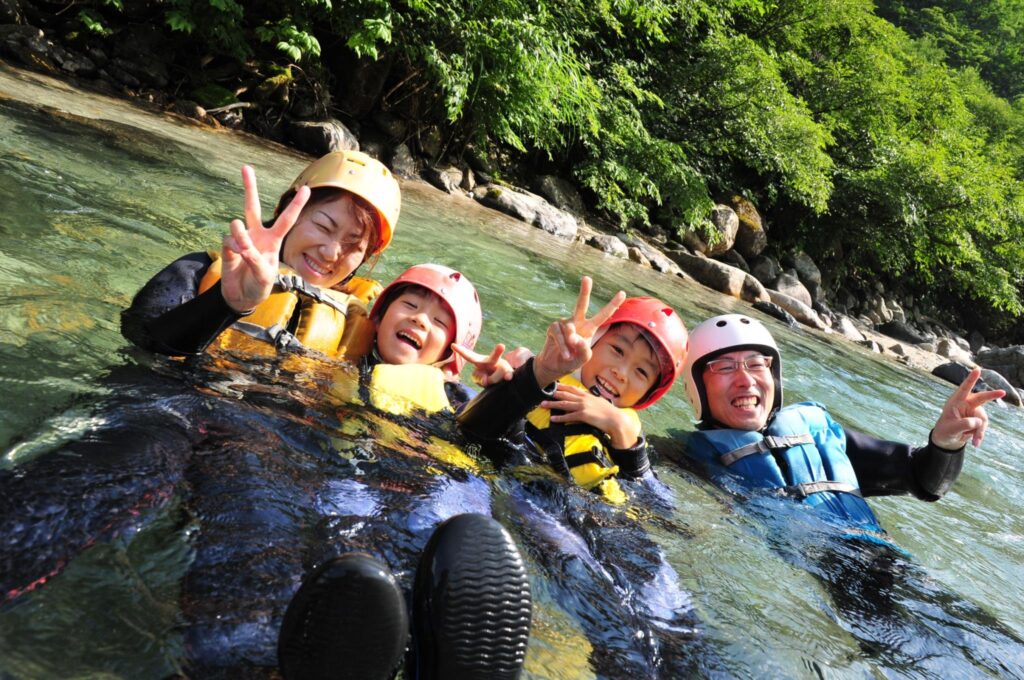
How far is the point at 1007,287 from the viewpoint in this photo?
24703 millimetres

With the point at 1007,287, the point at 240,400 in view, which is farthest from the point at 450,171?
the point at 1007,287

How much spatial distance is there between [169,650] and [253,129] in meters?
13.2

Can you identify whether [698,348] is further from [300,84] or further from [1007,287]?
[1007,287]

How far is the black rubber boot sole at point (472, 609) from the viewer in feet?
4.79

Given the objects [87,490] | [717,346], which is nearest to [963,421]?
[717,346]

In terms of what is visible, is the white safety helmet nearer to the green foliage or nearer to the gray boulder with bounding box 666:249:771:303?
the green foliage

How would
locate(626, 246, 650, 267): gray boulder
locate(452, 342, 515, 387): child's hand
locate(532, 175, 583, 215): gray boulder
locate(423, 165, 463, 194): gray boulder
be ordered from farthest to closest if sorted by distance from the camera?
locate(532, 175, 583, 215): gray boulder < locate(626, 246, 650, 267): gray boulder < locate(423, 165, 463, 194): gray boulder < locate(452, 342, 515, 387): child's hand

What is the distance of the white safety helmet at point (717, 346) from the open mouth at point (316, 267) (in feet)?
6.82

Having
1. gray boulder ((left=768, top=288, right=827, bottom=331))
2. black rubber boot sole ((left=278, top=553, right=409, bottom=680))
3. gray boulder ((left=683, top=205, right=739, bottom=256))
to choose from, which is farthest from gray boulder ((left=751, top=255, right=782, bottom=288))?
black rubber boot sole ((left=278, top=553, right=409, bottom=680))

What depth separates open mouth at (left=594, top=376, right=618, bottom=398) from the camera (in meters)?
3.64

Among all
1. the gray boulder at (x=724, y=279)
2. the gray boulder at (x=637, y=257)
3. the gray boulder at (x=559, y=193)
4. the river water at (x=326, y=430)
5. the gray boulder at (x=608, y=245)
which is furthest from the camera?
the gray boulder at (x=559, y=193)

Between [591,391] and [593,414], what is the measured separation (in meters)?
0.52

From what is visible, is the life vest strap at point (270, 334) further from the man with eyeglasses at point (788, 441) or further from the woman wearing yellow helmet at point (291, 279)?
the man with eyeglasses at point (788, 441)

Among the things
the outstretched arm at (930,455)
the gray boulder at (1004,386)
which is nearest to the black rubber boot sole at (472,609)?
the outstretched arm at (930,455)
